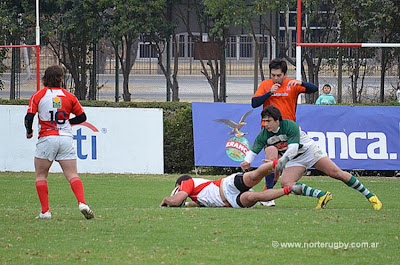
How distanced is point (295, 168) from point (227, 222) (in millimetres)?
1757

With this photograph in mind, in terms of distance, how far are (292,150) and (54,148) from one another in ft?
8.87

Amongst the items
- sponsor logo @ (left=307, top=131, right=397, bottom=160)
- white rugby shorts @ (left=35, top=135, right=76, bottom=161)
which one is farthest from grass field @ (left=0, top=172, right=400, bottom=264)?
sponsor logo @ (left=307, top=131, right=397, bottom=160)

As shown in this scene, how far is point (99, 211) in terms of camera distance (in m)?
9.50

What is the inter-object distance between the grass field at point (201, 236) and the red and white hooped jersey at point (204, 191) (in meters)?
0.35

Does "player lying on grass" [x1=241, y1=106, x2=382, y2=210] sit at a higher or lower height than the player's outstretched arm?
higher

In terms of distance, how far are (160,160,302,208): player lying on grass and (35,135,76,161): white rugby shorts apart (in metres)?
1.69

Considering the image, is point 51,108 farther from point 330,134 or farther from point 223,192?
point 330,134

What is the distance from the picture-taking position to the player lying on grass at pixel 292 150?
9.27 meters

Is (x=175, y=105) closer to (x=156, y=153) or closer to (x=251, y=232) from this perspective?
(x=156, y=153)

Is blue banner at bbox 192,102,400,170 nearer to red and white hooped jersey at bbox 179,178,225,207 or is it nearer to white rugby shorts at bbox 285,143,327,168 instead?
red and white hooped jersey at bbox 179,178,225,207

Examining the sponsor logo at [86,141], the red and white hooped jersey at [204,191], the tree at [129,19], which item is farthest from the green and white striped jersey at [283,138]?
the tree at [129,19]

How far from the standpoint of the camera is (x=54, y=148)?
8648 mm

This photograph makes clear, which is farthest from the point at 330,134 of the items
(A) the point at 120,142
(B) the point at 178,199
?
(B) the point at 178,199

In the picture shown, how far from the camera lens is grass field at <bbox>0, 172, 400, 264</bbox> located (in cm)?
661
